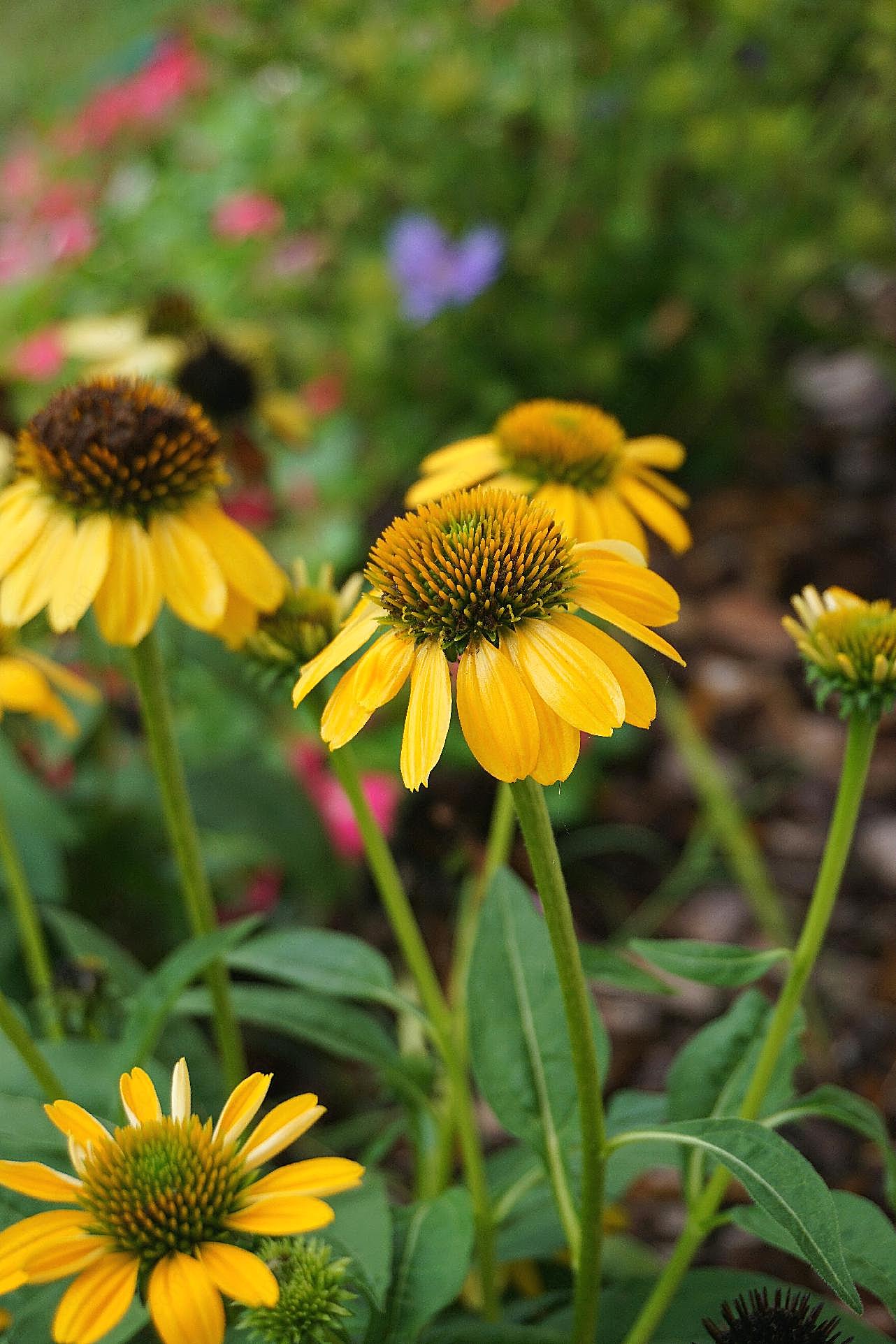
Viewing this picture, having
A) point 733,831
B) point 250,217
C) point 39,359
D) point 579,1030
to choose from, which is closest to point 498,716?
point 579,1030

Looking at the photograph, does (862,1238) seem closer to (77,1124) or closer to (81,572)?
(77,1124)

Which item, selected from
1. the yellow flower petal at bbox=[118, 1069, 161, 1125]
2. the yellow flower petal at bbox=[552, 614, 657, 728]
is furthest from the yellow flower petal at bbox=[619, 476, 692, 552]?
the yellow flower petal at bbox=[118, 1069, 161, 1125]

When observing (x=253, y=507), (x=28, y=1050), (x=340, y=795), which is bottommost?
(x=28, y=1050)

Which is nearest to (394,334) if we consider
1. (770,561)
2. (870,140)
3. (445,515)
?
(770,561)

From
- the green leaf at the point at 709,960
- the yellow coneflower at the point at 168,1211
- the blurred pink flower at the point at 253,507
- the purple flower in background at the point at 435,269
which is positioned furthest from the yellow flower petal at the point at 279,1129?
the purple flower in background at the point at 435,269

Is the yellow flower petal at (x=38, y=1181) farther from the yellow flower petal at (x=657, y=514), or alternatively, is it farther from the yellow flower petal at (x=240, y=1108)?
the yellow flower petal at (x=657, y=514)

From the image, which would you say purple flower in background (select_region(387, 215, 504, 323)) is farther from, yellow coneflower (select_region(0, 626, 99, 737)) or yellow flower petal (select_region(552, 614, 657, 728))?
yellow flower petal (select_region(552, 614, 657, 728))
